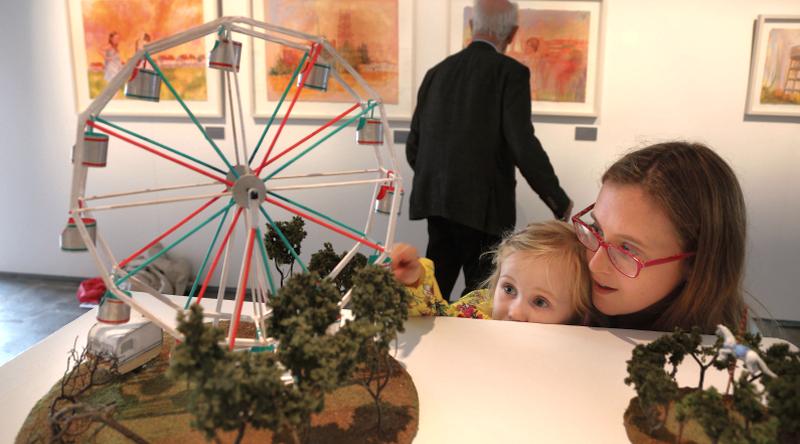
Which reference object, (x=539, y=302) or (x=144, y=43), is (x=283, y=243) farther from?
(x=144, y=43)

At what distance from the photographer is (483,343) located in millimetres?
1572

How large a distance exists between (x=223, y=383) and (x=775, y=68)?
402 cm

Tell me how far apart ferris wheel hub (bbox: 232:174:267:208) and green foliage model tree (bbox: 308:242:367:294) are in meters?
0.36

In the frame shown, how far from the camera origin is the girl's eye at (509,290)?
6.18 feet

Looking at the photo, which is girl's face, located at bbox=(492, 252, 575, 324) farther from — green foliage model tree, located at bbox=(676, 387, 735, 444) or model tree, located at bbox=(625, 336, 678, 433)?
green foliage model tree, located at bbox=(676, 387, 735, 444)

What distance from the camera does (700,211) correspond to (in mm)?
1543

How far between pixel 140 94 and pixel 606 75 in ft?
10.7

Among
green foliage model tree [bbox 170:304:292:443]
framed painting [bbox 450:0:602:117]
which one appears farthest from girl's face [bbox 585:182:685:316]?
framed painting [bbox 450:0:602:117]

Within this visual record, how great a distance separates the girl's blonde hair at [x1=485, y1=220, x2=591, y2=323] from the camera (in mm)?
1792

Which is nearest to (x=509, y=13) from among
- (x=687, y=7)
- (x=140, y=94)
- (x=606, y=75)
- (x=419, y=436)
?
(x=606, y=75)

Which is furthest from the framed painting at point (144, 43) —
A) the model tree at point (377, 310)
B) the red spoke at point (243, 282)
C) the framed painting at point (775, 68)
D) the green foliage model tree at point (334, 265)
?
the framed painting at point (775, 68)

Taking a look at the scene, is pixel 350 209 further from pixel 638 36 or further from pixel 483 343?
pixel 483 343

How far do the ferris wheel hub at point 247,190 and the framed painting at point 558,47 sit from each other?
2893 millimetres

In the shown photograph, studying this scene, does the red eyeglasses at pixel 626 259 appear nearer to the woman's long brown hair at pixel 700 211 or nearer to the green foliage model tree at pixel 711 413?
the woman's long brown hair at pixel 700 211
